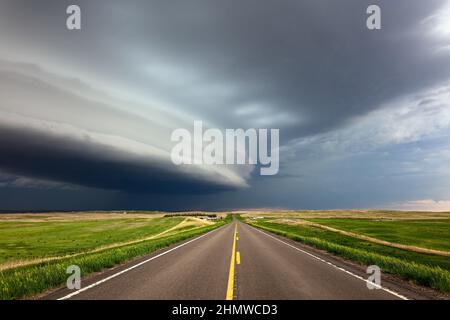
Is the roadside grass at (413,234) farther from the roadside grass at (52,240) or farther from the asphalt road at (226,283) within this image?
the roadside grass at (52,240)

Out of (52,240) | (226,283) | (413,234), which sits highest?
(226,283)

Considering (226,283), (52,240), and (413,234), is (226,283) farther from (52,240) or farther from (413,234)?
(413,234)

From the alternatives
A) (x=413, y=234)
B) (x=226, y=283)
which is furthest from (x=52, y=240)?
(x=413, y=234)

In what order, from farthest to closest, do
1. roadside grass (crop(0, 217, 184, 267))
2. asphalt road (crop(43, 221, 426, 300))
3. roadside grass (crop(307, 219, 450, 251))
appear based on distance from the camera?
roadside grass (crop(307, 219, 450, 251)), roadside grass (crop(0, 217, 184, 267)), asphalt road (crop(43, 221, 426, 300))

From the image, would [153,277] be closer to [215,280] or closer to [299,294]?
[215,280]

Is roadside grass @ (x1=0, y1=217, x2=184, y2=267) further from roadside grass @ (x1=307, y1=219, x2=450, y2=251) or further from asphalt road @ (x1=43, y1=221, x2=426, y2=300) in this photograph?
roadside grass @ (x1=307, y1=219, x2=450, y2=251)

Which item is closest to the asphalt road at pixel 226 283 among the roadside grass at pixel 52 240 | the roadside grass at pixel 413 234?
the roadside grass at pixel 52 240

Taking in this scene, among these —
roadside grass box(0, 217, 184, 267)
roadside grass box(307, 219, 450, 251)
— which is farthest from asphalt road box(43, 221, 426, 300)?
roadside grass box(307, 219, 450, 251)
